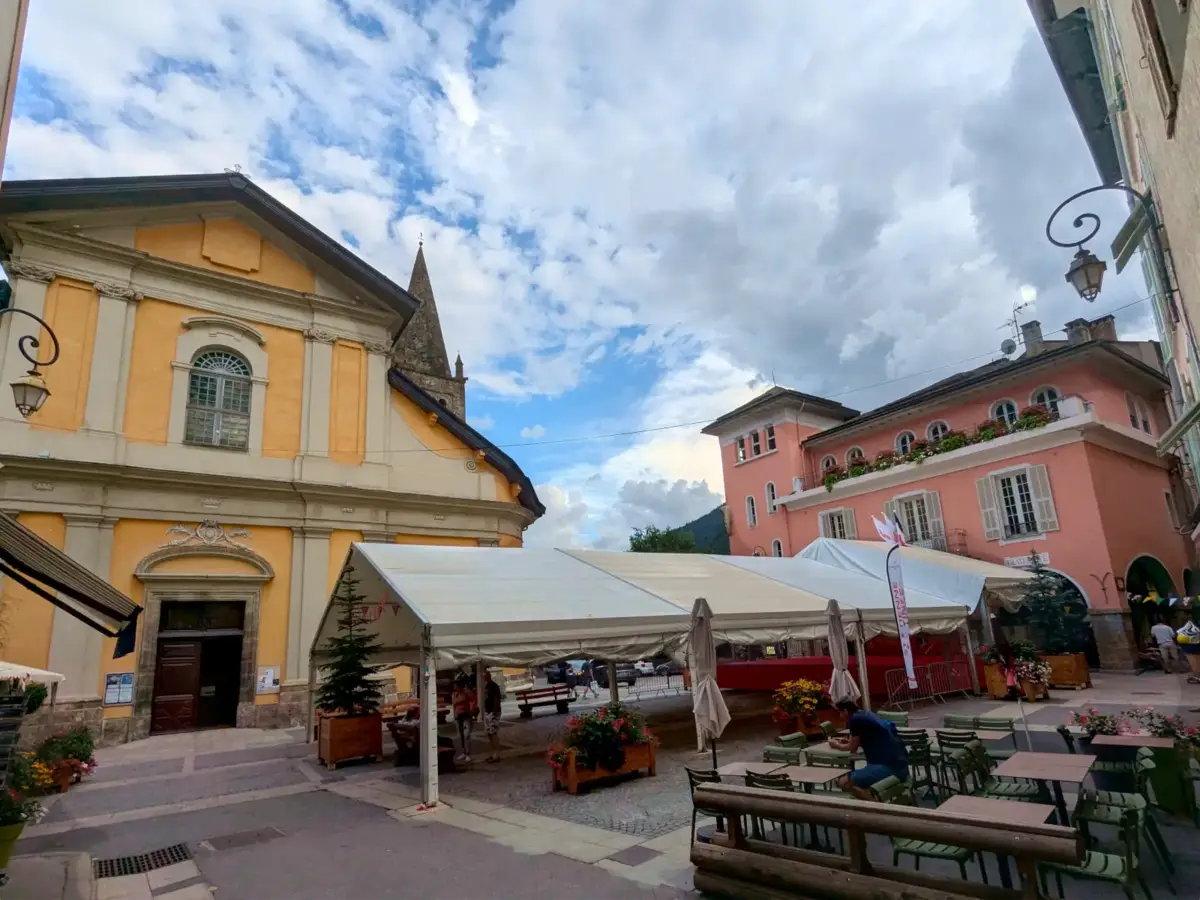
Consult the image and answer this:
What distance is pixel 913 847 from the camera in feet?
16.0

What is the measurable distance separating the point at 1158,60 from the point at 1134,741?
5.63m

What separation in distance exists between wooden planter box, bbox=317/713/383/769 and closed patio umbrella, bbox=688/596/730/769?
5.42 metres

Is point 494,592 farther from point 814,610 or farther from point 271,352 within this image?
point 271,352

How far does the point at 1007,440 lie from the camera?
73.7 feet

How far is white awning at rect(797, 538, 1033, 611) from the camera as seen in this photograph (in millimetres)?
16859

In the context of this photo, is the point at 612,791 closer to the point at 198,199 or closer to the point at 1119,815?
the point at 1119,815

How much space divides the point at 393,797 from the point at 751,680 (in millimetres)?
11468

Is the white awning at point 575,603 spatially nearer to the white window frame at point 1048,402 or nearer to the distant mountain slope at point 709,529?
the white window frame at point 1048,402

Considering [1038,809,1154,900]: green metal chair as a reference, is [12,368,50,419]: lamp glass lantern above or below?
above

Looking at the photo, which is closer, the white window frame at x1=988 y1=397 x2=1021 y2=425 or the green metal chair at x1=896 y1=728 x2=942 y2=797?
the green metal chair at x1=896 y1=728 x2=942 y2=797

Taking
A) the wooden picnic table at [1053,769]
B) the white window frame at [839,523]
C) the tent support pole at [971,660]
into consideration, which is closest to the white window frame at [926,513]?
the white window frame at [839,523]

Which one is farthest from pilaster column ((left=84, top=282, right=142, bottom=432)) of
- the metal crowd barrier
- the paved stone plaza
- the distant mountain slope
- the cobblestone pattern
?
the distant mountain slope

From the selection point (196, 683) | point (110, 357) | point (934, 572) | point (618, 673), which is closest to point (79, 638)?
point (196, 683)

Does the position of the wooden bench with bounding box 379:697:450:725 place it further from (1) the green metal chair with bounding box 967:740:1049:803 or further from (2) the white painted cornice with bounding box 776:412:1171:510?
(2) the white painted cornice with bounding box 776:412:1171:510
